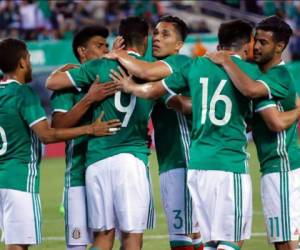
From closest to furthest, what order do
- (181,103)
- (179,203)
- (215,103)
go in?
(215,103) → (181,103) → (179,203)

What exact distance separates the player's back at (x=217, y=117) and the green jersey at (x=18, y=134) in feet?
4.29

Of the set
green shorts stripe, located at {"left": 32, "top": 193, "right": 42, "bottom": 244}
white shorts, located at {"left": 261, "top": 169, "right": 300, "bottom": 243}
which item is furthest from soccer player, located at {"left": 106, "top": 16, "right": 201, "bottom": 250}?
green shorts stripe, located at {"left": 32, "top": 193, "right": 42, "bottom": 244}

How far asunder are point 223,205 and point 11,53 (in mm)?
2201

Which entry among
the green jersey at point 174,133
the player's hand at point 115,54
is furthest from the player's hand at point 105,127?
the green jersey at point 174,133

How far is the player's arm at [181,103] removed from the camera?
26.5 feet

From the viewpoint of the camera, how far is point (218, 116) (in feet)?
24.6

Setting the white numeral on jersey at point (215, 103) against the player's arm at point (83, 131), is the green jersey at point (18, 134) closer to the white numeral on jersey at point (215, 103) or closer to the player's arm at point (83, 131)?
the player's arm at point (83, 131)

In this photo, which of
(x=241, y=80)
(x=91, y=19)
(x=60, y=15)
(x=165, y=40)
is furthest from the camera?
(x=91, y=19)

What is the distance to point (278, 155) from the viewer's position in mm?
7883

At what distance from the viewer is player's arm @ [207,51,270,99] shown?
7.36m

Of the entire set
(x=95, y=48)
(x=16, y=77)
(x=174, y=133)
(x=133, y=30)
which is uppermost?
(x=133, y=30)

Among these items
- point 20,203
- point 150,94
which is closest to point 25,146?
point 20,203

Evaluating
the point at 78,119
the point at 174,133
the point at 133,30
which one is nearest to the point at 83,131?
the point at 78,119

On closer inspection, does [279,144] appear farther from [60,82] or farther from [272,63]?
[60,82]
